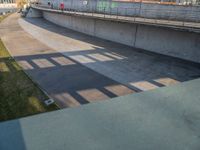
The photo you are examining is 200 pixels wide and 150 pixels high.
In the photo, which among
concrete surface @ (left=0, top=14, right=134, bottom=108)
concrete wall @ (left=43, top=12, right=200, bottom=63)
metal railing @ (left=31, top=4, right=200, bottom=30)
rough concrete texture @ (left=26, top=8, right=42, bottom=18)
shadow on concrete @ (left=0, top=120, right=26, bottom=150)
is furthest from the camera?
rough concrete texture @ (left=26, top=8, right=42, bottom=18)

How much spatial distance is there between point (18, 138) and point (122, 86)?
33.3 feet

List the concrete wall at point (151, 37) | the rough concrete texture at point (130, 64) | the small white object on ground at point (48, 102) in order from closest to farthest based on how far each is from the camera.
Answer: the small white object on ground at point (48, 102), the rough concrete texture at point (130, 64), the concrete wall at point (151, 37)

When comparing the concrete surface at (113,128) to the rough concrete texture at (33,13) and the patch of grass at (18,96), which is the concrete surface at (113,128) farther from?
the rough concrete texture at (33,13)

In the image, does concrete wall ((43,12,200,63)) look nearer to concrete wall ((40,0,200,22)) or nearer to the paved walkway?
the paved walkway

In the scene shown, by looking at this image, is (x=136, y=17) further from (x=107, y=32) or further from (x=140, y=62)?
(x=140, y=62)

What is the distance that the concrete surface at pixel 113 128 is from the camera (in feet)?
5.29

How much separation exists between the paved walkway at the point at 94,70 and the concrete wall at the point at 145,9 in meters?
3.63

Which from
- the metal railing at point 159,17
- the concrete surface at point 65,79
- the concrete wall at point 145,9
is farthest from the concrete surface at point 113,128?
the concrete wall at point 145,9

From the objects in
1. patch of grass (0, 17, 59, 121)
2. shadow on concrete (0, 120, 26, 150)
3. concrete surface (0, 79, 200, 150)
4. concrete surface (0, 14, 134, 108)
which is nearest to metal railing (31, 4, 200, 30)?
concrete surface (0, 14, 134, 108)

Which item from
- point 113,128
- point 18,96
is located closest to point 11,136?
point 113,128

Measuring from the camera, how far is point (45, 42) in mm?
23500

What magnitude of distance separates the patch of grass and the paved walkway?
563 mm

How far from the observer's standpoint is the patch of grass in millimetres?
8758

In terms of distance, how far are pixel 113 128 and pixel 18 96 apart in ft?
30.5
